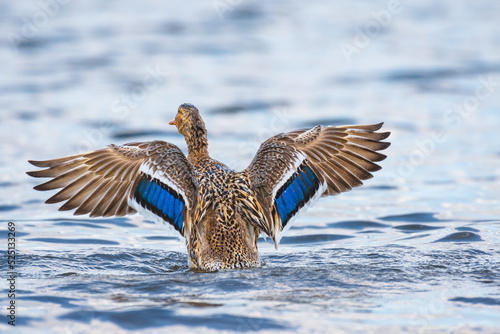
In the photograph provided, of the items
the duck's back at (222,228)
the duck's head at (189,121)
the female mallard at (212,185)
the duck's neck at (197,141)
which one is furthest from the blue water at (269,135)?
the duck's head at (189,121)

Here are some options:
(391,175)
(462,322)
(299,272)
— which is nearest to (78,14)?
(391,175)

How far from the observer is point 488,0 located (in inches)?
977

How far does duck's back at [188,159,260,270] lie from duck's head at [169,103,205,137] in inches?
40.4

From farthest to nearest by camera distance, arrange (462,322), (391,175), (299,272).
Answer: (391,175)
(299,272)
(462,322)

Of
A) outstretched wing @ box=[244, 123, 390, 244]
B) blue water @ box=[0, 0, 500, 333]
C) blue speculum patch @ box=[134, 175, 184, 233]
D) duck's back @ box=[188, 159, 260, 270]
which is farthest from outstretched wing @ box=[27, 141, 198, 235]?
outstretched wing @ box=[244, 123, 390, 244]

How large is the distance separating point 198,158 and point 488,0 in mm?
18464

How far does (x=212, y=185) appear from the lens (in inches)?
303

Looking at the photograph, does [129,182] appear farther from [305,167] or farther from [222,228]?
[305,167]

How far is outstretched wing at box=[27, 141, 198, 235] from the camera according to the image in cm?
762

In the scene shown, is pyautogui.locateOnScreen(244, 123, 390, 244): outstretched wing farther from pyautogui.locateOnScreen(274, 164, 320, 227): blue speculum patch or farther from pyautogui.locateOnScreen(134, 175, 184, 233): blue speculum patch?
pyautogui.locateOnScreen(134, 175, 184, 233): blue speculum patch

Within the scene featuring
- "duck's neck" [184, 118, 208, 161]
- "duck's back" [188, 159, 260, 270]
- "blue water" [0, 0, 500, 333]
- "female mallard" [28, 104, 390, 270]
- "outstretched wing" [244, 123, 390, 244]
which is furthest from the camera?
"duck's neck" [184, 118, 208, 161]

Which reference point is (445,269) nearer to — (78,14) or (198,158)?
(198,158)

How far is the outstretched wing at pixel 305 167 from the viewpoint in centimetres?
787

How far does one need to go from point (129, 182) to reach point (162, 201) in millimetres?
524
